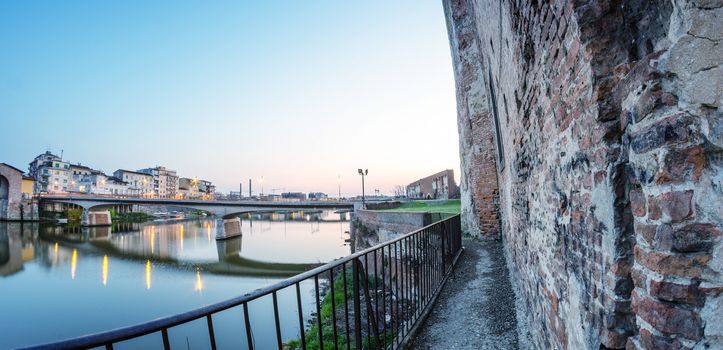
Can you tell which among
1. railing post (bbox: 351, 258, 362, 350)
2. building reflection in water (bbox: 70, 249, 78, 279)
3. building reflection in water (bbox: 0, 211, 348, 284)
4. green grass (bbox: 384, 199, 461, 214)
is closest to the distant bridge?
building reflection in water (bbox: 0, 211, 348, 284)

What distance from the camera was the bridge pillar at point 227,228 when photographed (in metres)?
36.8

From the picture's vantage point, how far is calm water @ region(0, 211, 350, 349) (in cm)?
1200

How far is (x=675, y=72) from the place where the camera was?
122 centimetres

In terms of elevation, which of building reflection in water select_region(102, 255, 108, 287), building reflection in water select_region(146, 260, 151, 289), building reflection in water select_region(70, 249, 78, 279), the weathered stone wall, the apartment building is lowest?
building reflection in water select_region(146, 260, 151, 289)

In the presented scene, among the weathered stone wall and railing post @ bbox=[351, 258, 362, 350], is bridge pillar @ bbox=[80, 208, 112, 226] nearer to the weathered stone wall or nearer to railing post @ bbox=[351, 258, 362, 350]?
railing post @ bbox=[351, 258, 362, 350]

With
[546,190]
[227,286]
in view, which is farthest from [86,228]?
[546,190]

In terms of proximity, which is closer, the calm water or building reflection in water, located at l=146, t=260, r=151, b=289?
the calm water

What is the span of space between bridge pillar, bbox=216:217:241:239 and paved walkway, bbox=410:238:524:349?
3479 cm

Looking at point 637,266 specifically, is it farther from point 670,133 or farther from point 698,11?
point 698,11

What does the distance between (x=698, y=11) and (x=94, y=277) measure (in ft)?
86.8

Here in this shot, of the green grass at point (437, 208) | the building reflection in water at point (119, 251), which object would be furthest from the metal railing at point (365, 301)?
the building reflection in water at point (119, 251)

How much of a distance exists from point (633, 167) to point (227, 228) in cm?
4073

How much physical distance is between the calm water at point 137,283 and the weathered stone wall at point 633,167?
10988 mm

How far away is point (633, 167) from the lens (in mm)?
1391
